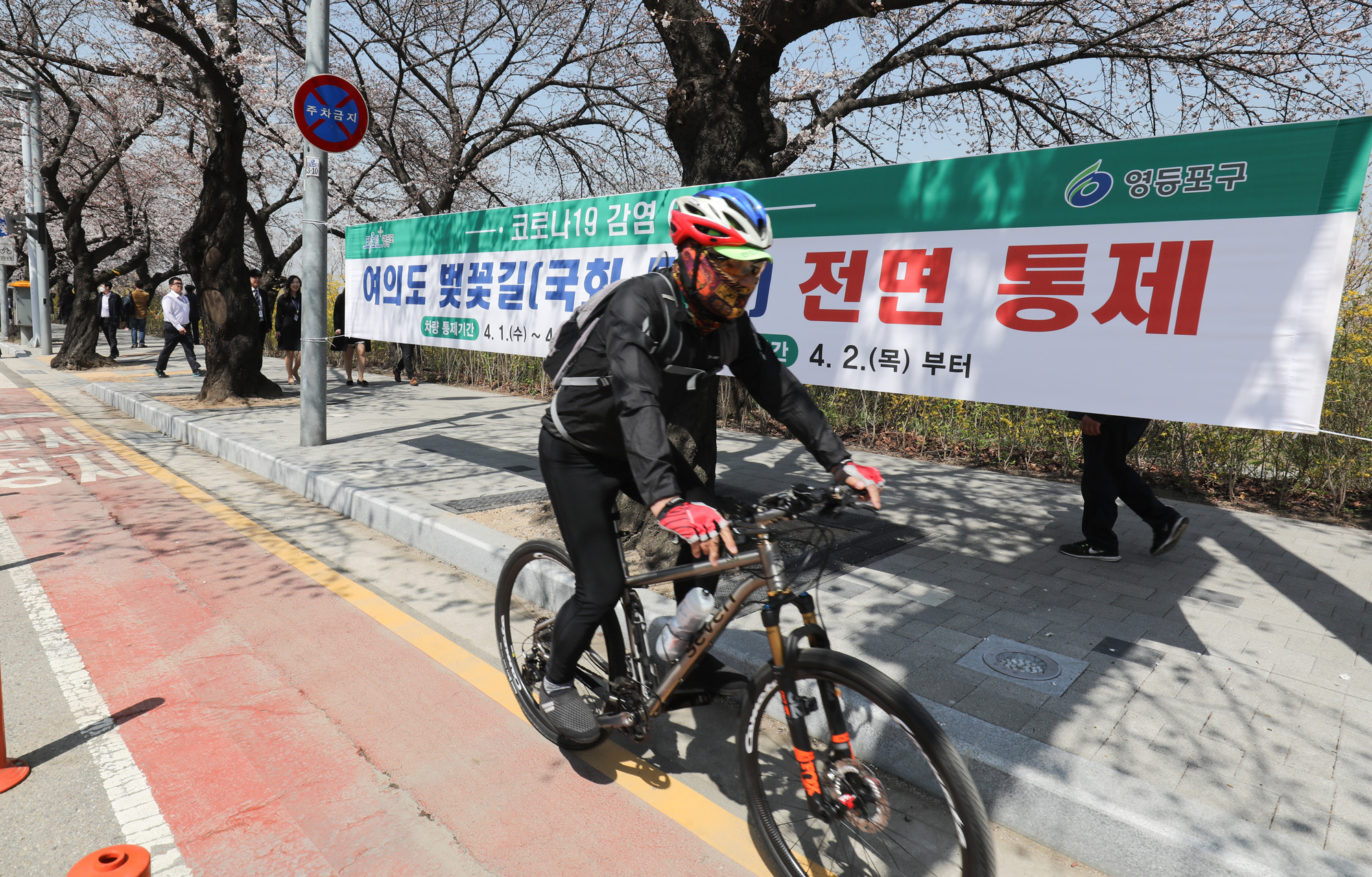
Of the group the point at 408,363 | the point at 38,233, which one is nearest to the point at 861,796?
the point at 408,363

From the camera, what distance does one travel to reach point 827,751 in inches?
88.0

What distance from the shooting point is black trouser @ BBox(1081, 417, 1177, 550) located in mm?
5004

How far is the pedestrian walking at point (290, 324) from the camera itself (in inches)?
528

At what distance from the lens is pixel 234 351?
1125cm

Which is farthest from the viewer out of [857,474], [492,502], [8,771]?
[492,502]

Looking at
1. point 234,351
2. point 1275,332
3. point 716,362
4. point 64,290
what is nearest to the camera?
point 716,362

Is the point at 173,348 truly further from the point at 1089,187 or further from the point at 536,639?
the point at 1089,187

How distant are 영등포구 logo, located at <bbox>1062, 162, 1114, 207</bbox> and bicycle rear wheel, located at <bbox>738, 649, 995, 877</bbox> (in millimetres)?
2719

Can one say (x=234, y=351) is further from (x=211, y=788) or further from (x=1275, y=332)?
(x=1275, y=332)

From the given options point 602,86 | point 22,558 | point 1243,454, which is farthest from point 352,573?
point 602,86

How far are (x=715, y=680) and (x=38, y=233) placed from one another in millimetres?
22791

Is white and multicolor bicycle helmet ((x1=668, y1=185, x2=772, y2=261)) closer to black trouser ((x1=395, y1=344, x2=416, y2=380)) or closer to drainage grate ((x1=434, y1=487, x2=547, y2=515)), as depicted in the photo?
drainage grate ((x1=434, y1=487, x2=547, y2=515))

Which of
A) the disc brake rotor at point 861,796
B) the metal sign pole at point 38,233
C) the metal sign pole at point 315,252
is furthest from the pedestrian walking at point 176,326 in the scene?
the disc brake rotor at point 861,796

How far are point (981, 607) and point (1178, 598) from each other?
4.06 feet
